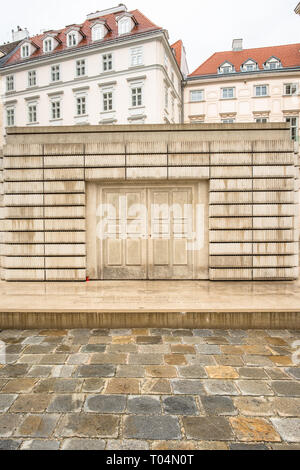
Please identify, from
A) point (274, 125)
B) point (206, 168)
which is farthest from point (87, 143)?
point (274, 125)

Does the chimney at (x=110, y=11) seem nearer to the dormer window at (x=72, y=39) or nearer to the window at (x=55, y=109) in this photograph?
the dormer window at (x=72, y=39)

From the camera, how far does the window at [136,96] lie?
100 feet

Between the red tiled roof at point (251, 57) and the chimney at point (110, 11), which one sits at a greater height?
the chimney at point (110, 11)

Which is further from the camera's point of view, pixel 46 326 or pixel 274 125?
pixel 274 125

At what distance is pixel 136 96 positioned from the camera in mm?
30781

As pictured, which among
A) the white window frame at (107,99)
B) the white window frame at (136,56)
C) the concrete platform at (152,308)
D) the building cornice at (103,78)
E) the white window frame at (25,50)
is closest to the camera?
the concrete platform at (152,308)

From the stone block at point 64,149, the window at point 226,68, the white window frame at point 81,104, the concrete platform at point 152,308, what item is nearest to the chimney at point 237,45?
the window at point 226,68

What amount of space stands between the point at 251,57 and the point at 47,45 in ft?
80.2

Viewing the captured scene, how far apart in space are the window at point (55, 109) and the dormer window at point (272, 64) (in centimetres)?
2400

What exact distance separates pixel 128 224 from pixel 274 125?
428cm

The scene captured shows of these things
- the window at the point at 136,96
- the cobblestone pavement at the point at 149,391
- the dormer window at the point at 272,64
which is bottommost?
the cobblestone pavement at the point at 149,391
